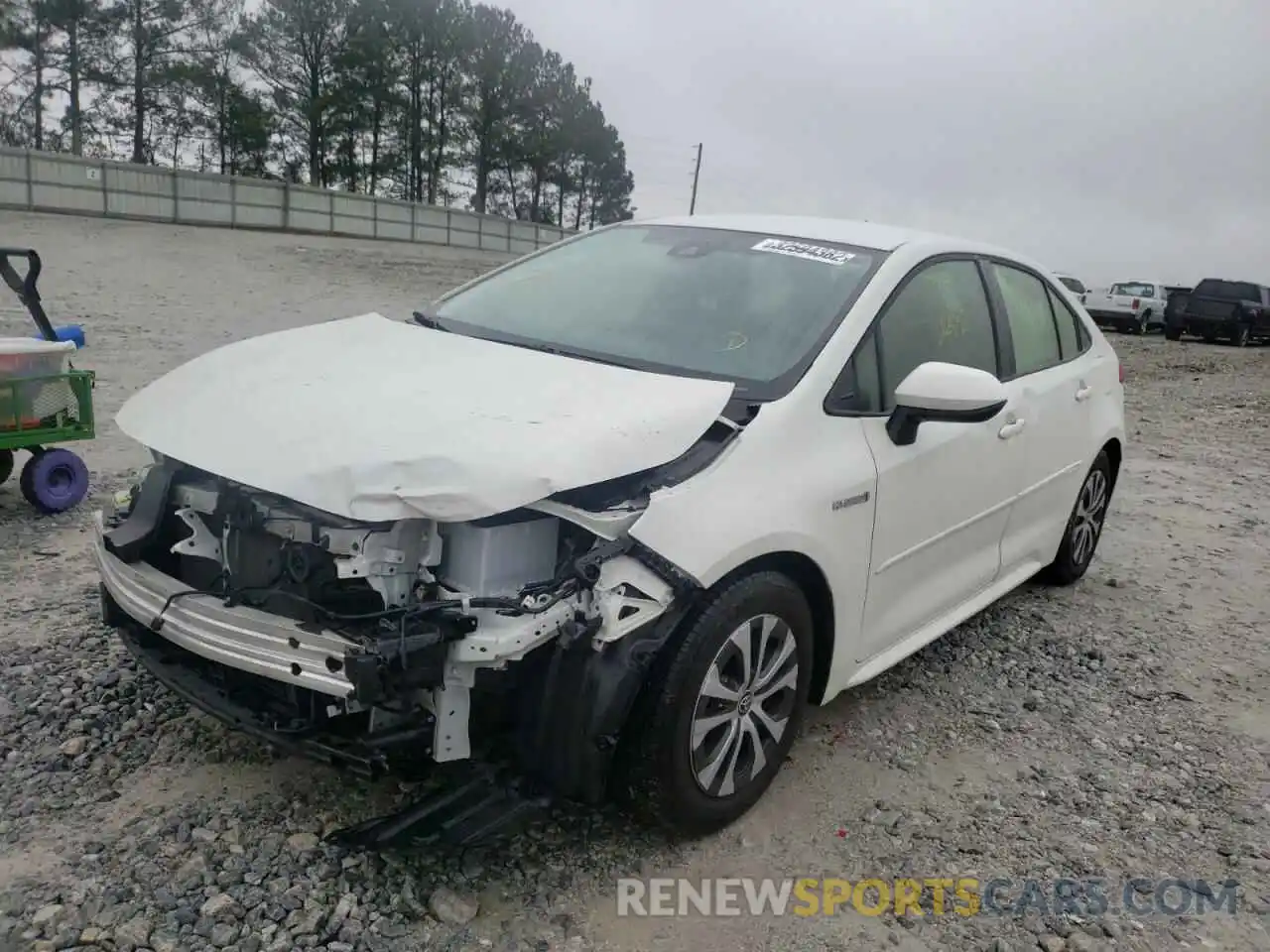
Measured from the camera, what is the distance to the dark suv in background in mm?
26219

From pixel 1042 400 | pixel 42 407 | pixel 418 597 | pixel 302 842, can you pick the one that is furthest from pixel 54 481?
pixel 1042 400

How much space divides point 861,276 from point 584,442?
1.38 meters

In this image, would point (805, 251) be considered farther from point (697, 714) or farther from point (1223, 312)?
point (1223, 312)

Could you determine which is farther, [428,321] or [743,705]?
[428,321]

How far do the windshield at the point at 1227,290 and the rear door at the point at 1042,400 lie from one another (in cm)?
2516

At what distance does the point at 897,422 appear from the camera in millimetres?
3244

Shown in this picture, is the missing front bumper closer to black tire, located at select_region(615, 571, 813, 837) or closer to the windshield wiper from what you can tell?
black tire, located at select_region(615, 571, 813, 837)

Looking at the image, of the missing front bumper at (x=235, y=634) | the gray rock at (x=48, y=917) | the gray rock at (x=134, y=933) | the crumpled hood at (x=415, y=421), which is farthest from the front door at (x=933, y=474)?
the gray rock at (x=48, y=917)

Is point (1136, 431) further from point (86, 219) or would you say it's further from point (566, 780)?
point (86, 219)

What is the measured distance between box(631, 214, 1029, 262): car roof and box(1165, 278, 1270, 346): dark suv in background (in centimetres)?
2555

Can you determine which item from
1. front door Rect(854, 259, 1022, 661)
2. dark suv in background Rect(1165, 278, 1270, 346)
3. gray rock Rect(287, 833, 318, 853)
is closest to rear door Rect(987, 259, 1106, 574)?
front door Rect(854, 259, 1022, 661)

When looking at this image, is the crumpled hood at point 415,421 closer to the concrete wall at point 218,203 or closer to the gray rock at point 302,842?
the gray rock at point 302,842

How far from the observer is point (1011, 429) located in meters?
3.92

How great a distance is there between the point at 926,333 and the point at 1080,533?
80.6 inches
